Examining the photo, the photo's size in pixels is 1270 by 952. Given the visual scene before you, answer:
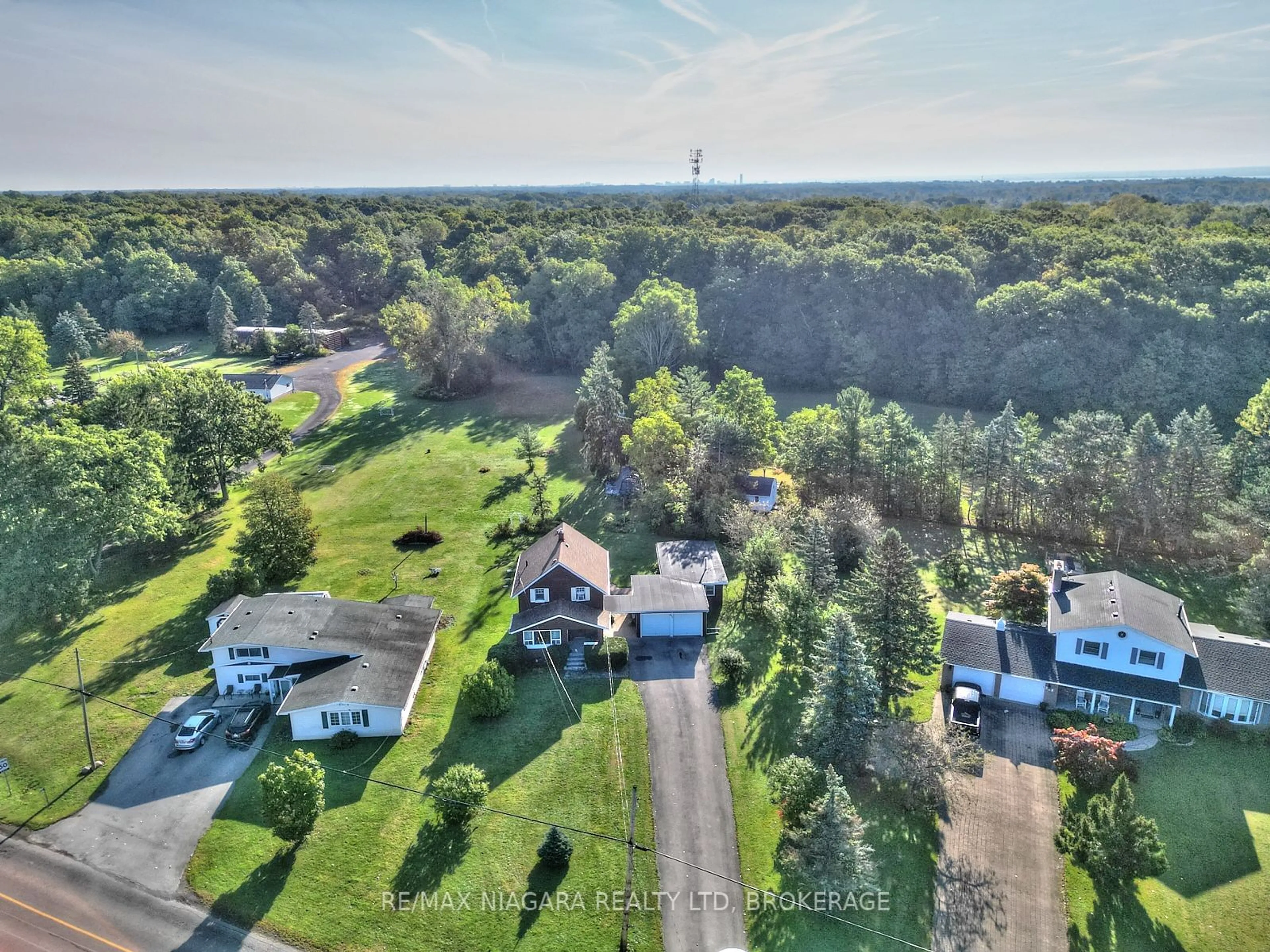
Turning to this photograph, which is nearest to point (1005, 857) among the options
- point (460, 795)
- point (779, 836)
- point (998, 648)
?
point (779, 836)

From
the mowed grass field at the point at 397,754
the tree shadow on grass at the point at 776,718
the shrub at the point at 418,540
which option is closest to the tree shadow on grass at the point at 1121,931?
the tree shadow on grass at the point at 776,718

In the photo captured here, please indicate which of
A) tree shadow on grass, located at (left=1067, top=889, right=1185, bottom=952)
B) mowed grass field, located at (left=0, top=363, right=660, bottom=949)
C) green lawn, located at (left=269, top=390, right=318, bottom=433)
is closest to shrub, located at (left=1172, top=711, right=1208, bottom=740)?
tree shadow on grass, located at (left=1067, top=889, right=1185, bottom=952)

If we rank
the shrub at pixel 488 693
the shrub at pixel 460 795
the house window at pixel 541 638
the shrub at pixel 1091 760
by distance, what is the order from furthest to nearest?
the house window at pixel 541 638 → the shrub at pixel 488 693 → the shrub at pixel 1091 760 → the shrub at pixel 460 795

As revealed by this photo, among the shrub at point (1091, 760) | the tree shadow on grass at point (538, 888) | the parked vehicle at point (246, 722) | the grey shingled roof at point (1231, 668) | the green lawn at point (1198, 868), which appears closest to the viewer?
the green lawn at point (1198, 868)

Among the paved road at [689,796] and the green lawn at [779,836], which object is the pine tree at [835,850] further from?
the paved road at [689,796]

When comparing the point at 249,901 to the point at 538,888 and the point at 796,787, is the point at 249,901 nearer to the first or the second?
the point at 538,888

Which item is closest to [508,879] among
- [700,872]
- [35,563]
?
[700,872]
